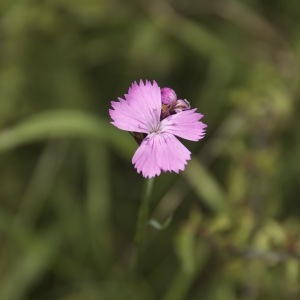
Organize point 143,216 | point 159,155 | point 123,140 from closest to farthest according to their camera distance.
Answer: point 159,155 → point 143,216 → point 123,140

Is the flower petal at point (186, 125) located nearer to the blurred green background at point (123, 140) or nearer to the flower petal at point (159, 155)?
the flower petal at point (159, 155)

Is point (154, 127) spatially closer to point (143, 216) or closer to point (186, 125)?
point (186, 125)

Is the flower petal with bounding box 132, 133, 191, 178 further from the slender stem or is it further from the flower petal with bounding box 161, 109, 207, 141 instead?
the slender stem

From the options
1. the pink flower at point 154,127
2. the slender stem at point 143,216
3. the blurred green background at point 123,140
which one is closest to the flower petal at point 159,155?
the pink flower at point 154,127

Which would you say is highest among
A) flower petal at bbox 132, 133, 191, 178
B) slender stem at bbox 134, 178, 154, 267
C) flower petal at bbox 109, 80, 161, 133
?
flower petal at bbox 109, 80, 161, 133

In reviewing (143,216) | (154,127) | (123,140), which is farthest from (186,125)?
(123,140)

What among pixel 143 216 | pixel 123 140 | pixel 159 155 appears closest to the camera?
pixel 159 155

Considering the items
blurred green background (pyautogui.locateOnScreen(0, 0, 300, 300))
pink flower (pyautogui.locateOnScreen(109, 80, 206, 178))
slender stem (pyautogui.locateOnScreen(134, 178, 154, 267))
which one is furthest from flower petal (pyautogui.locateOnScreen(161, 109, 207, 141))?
blurred green background (pyautogui.locateOnScreen(0, 0, 300, 300))
